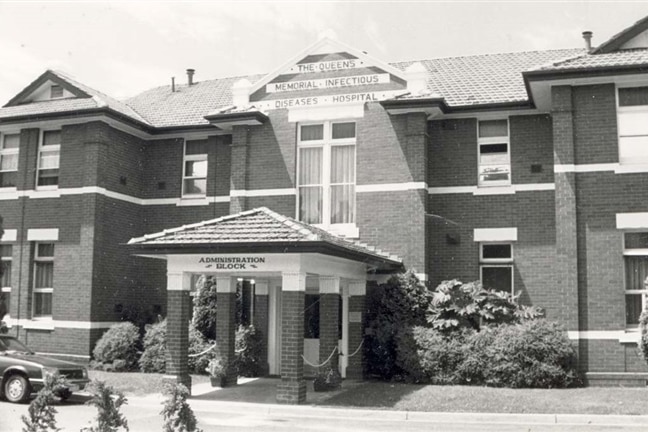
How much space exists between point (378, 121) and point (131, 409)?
981 centimetres

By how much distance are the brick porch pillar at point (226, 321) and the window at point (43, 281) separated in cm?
644

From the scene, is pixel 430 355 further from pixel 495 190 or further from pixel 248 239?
pixel 495 190

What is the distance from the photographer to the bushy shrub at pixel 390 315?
17859mm

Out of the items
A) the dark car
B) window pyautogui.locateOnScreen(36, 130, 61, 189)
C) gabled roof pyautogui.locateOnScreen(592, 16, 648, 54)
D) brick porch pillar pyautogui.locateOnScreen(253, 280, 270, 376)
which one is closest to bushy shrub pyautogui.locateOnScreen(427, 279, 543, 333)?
brick porch pillar pyautogui.locateOnScreen(253, 280, 270, 376)

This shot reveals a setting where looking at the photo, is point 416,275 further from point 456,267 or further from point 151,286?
point 151,286

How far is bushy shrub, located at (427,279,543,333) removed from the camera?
18.1 m

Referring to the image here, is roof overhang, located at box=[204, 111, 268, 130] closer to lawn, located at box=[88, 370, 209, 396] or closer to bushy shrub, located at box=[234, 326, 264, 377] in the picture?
bushy shrub, located at box=[234, 326, 264, 377]

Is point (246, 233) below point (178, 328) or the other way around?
the other way around

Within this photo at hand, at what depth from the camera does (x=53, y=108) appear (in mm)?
22234

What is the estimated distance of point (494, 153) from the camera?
2022cm

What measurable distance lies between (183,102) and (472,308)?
12.6 meters

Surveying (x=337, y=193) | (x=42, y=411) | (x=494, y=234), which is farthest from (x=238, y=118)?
(x=42, y=411)

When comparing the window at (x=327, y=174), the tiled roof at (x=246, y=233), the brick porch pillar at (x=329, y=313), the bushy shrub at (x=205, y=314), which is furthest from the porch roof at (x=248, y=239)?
the bushy shrub at (x=205, y=314)

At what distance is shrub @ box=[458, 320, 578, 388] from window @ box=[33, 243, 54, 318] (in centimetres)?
1216
